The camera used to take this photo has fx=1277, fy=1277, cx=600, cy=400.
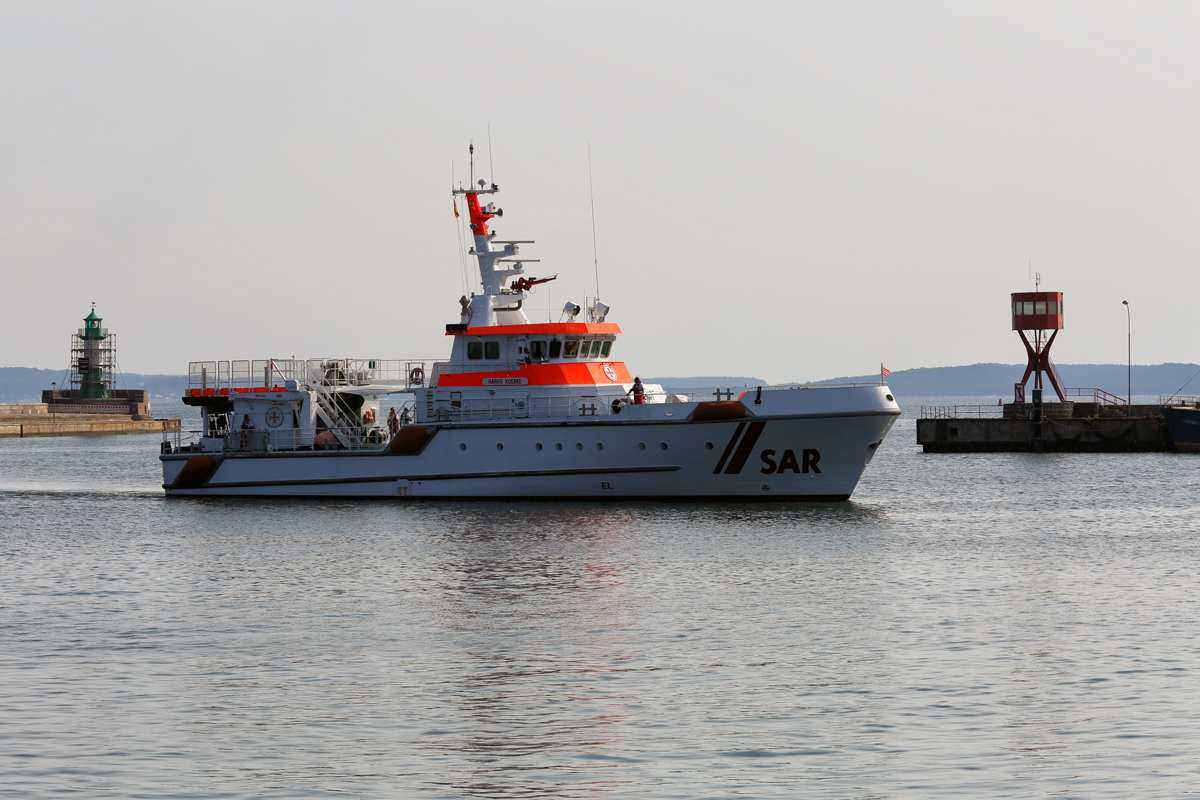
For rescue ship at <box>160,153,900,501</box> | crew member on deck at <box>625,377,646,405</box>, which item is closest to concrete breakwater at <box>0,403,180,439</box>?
rescue ship at <box>160,153,900,501</box>

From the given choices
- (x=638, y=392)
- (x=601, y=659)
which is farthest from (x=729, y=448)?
(x=601, y=659)

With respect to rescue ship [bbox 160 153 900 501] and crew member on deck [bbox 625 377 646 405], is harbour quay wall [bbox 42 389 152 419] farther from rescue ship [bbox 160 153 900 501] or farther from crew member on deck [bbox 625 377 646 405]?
crew member on deck [bbox 625 377 646 405]

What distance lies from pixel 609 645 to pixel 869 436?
15841 mm

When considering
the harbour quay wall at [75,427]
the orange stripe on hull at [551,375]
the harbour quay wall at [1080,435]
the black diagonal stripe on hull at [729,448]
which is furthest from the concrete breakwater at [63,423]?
the black diagonal stripe on hull at [729,448]

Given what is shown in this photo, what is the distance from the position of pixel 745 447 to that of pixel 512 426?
5771mm

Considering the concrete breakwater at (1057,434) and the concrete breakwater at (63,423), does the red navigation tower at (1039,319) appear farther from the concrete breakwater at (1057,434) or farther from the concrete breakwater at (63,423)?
the concrete breakwater at (63,423)

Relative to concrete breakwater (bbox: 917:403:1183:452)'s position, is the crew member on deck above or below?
above

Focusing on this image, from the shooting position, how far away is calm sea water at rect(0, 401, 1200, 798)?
36.4ft

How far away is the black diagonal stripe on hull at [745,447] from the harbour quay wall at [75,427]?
81202 millimetres

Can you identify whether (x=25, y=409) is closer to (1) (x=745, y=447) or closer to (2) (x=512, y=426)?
(2) (x=512, y=426)

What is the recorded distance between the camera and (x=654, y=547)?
82.4ft

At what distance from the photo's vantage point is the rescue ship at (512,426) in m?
30.5

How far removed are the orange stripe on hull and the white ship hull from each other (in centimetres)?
141

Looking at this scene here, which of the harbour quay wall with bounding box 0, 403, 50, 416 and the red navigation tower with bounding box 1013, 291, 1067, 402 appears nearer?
the red navigation tower with bounding box 1013, 291, 1067, 402
